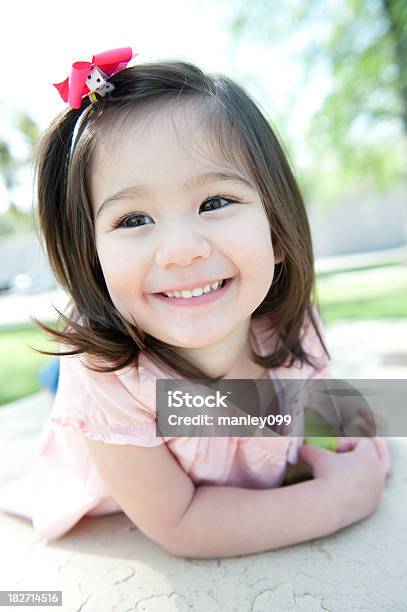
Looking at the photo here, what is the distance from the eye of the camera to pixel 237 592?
655 mm

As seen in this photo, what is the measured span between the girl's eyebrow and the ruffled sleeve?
0.26 meters

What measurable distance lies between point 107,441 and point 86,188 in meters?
0.38

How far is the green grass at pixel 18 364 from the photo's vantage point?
209 centimetres

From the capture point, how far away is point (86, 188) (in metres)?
0.75

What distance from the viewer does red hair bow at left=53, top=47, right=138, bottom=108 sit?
0.73m

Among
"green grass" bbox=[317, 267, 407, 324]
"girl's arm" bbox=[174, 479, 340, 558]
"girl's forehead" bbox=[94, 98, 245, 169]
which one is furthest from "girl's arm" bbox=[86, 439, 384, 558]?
"green grass" bbox=[317, 267, 407, 324]

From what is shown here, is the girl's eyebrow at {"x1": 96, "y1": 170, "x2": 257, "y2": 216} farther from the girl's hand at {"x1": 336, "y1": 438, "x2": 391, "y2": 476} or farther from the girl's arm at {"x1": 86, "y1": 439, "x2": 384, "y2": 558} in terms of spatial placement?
the girl's hand at {"x1": 336, "y1": 438, "x2": 391, "y2": 476}

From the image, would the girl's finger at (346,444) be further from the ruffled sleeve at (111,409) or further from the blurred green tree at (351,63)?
the blurred green tree at (351,63)

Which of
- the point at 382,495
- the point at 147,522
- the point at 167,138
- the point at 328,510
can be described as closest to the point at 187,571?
the point at 147,522

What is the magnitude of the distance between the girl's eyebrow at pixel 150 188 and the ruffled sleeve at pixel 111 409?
0.84 feet

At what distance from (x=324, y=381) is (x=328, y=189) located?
27.5 ft

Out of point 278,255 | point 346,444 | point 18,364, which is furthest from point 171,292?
point 18,364

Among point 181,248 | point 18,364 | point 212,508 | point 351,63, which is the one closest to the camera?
point 181,248

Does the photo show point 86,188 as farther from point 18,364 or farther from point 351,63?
point 351,63
